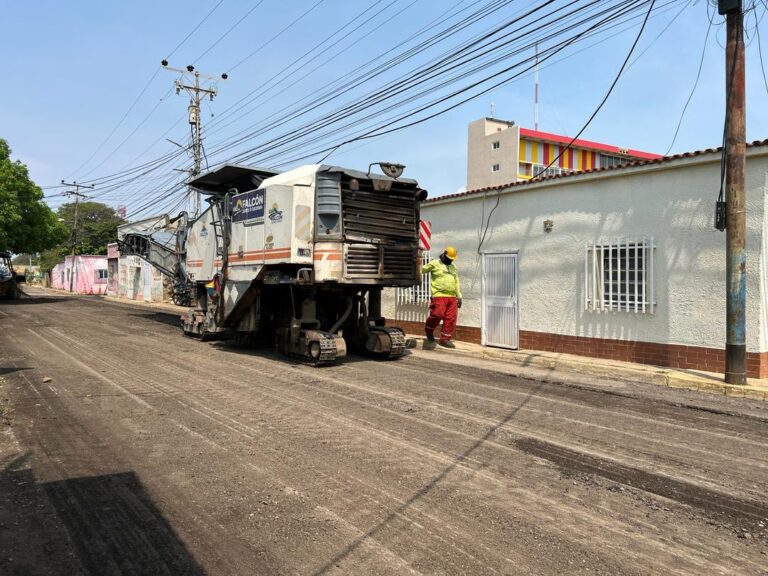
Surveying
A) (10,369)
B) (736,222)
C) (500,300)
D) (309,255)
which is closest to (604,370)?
(736,222)

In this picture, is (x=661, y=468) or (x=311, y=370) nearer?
(x=661, y=468)

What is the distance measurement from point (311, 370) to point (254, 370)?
933 millimetres

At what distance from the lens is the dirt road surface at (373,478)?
129 inches

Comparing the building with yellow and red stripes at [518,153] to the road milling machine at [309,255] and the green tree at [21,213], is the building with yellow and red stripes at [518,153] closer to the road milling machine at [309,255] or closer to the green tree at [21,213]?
the road milling machine at [309,255]

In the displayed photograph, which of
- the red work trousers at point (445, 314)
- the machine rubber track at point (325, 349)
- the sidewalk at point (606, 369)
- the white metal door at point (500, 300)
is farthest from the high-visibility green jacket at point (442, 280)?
the machine rubber track at point (325, 349)

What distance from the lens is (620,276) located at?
1035cm

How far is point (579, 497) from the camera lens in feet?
13.7

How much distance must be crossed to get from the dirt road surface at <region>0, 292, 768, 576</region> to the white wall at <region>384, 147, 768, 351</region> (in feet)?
6.17

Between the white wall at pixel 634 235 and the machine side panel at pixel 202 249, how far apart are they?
5916 mm

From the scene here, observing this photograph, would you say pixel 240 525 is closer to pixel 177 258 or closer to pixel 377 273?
pixel 377 273

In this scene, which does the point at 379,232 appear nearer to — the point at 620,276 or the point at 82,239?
the point at 620,276

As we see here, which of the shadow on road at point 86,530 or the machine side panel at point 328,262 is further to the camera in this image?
the machine side panel at point 328,262

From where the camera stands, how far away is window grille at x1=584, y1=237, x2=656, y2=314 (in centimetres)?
997

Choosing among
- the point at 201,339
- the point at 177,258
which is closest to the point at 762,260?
the point at 201,339
